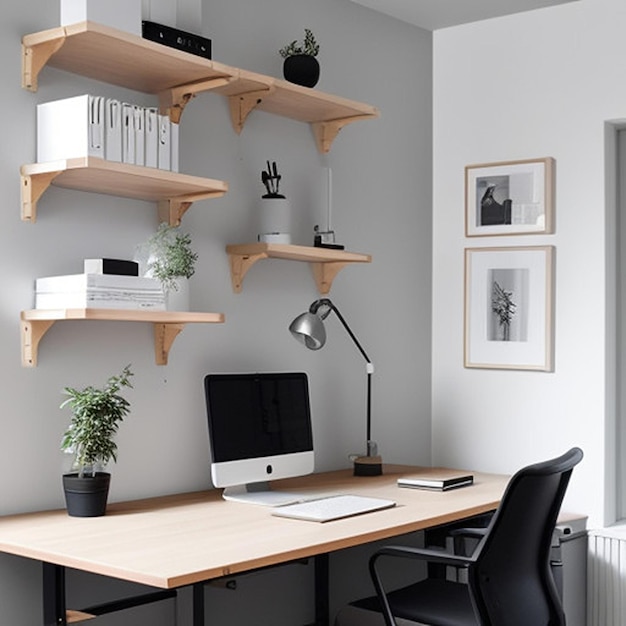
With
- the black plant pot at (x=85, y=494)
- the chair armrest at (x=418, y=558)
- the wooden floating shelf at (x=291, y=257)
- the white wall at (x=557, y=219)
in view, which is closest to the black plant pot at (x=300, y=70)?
the wooden floating shelf at (x=291, y=257)

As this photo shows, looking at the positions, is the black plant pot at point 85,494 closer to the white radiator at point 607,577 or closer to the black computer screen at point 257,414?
the black computer screen at point 257,414

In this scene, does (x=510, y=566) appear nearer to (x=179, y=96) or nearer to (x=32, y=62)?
(x=179, y=96)

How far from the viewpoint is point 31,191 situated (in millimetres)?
2838

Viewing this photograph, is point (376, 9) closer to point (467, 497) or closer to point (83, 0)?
point (83, 0)

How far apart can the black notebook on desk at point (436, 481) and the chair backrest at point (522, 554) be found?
1.79 feet

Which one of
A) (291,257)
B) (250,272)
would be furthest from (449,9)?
(250,272)

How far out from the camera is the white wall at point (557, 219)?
386cm

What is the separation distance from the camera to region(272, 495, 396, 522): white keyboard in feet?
9.43

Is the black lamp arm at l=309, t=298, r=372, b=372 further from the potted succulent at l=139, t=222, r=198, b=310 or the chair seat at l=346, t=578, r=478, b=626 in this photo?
the chair seat at l=346, t=578, r=478, b=626

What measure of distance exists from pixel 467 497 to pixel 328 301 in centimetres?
81

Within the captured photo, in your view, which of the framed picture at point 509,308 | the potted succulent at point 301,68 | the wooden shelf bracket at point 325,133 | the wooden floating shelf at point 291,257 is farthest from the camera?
the framed picture at point 509,308

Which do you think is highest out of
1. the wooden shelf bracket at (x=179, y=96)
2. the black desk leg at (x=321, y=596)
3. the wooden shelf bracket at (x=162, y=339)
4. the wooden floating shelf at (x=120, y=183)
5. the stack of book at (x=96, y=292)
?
the wooden shelf bracket at (x=179, y=96)

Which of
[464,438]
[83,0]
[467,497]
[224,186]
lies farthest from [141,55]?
[464,438]

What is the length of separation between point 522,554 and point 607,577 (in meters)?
1.02
